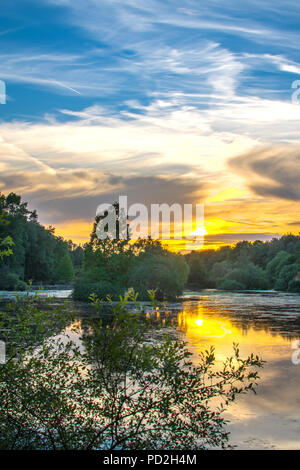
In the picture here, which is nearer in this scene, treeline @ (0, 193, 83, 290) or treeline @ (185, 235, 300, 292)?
treeline @ (0, 193, 83, 290)

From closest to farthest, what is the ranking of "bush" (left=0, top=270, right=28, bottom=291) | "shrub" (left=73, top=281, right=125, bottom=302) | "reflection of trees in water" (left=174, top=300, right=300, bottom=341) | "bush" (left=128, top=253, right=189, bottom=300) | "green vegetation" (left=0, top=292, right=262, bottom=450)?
"green vegetation" (left=0, top=292, right=262, bottom=450)
"reflection of trees in water" (left=174, top=300, right=300, bottom=341)
"shrub" (left=73, top=281, right=125, bottom=302)
"bush" (left=128, top=253, right=189, bottom=300)
"bush" (left=0, top=270, right=28, bottom=291)

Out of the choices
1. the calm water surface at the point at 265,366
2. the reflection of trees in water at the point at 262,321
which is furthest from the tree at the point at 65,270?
the calm water surface at the point at 265,366

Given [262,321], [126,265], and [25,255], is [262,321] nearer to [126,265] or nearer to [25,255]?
[126,265]

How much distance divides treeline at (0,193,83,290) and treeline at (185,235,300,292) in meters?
27.0

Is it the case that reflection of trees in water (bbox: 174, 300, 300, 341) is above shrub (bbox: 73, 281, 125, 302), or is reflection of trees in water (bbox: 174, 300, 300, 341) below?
below

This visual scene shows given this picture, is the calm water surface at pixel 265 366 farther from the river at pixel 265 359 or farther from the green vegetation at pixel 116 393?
the green vegetation at pixel 116 393

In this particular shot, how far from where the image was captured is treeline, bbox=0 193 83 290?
6406 centimetres

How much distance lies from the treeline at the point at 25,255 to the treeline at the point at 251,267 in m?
27.0

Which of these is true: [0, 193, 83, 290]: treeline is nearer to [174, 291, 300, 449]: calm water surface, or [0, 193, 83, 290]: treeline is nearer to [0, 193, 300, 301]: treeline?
[0, 193, 300, 301]: treeline

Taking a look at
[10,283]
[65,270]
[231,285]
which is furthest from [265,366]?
[65,270]

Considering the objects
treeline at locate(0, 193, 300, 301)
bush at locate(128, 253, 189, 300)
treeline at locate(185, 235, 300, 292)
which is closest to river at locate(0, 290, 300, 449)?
treeline at locate(0, 193, 300, 301)

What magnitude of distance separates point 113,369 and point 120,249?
4432 centimetres

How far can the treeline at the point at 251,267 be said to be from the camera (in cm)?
7400
